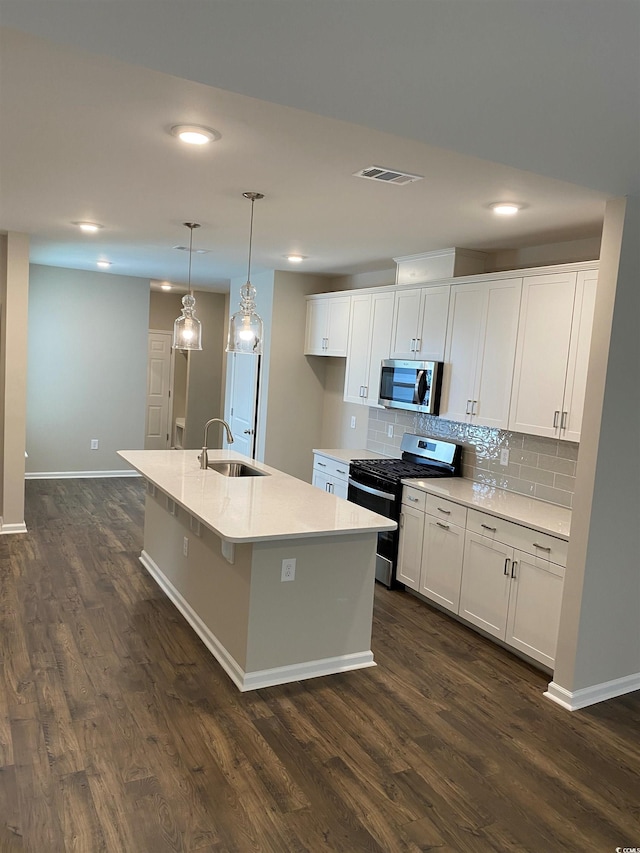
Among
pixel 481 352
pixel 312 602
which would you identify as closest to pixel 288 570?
pixel 312 602

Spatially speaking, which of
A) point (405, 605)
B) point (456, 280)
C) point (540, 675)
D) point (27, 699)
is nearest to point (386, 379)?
point (456, 280)

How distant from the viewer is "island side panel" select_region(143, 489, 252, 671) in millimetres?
3314

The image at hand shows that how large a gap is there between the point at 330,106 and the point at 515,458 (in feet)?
9.59

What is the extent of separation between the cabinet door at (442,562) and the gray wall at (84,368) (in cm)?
501

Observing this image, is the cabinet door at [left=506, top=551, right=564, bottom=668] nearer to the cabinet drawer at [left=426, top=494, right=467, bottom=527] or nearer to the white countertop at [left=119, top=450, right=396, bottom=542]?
the cabinet drawer at [left=426, top=494, right=467, bottom=527]

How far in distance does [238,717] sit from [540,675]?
1744mm

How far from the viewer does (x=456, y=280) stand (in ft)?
15.1

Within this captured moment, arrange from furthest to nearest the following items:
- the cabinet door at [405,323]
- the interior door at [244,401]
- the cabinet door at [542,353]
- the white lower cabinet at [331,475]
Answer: the interior door at [244,401] < the white lower cabinet at [331,475] < the cabinet door at [405,323] < the cabinet door at [542,353]

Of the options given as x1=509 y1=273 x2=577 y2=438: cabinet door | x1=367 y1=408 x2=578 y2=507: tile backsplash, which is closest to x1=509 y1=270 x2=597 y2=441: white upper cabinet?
x1=509 y1=273 x2=577 y2=438: cabinet door

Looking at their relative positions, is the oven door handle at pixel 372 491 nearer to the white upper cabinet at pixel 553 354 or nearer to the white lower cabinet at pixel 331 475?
the white lower cabinet at pixel 331 475

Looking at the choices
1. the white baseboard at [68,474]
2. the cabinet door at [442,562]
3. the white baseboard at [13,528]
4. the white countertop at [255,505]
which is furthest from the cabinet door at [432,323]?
the white baseboard at [68,474]

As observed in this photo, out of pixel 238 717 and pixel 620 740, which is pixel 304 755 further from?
pixel 620 740

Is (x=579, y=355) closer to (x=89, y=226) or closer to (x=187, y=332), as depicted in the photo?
(x=187, y=332)

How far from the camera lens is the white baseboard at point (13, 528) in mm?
5566
